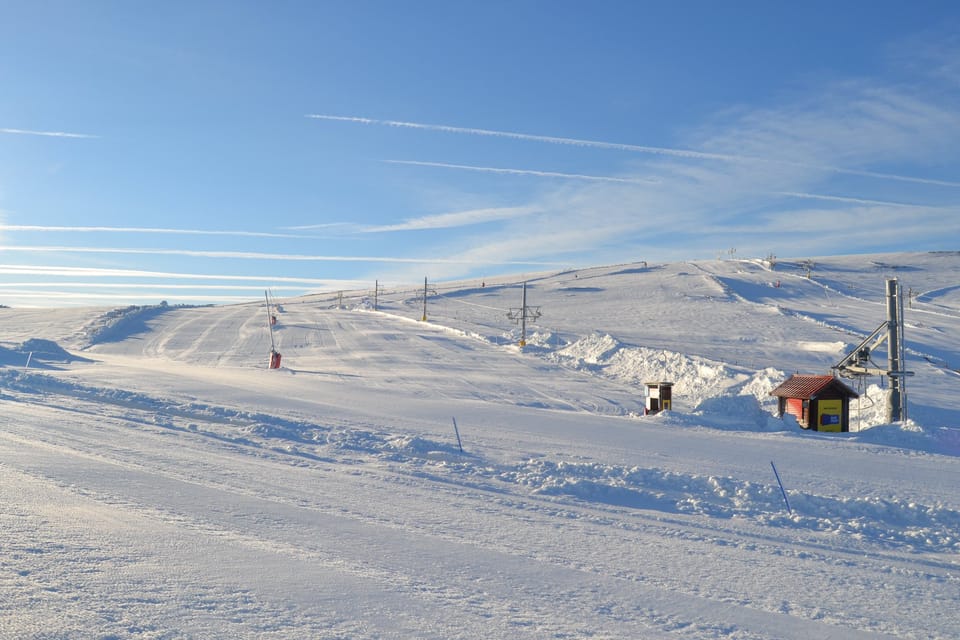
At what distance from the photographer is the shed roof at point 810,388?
21.0m

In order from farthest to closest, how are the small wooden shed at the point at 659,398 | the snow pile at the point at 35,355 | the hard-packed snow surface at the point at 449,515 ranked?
1. the snow pile at the point at 35,355
2. the small wooden shed at the point at 659,398
3. the hard-packed snow surface at the point at 449,515

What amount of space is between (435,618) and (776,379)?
87.7ft

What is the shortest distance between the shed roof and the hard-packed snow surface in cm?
140


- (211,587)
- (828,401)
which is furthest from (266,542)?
(828,401)

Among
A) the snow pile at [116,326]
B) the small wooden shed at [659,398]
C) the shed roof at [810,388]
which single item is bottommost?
the small wooden shed at [659,398]

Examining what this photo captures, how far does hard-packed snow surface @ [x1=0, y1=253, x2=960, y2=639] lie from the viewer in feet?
19.0

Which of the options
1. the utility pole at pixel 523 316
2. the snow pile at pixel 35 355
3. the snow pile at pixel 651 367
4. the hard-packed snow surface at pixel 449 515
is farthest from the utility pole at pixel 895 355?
the snow pile at pixel 35 355

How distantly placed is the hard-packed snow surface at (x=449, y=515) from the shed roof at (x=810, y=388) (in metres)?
1.40

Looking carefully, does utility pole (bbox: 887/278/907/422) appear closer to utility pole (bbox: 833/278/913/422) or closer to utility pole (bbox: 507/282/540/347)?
utility pole (bbox: 833/278/913/422)

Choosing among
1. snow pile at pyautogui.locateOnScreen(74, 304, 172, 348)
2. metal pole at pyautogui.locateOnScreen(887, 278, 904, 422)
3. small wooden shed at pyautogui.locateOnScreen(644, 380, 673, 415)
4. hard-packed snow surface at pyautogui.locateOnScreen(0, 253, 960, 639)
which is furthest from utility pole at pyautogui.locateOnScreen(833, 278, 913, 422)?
snow pile at pyautogui.locateOnScreen(74, 304, 172, 348)

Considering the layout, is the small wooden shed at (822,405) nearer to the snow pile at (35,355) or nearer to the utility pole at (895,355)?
the utility pole at (895,355)

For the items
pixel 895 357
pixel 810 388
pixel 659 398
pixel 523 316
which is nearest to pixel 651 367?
pixel 659 398

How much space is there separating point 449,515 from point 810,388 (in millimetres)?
16100

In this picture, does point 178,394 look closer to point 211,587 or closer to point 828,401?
point 211,587
